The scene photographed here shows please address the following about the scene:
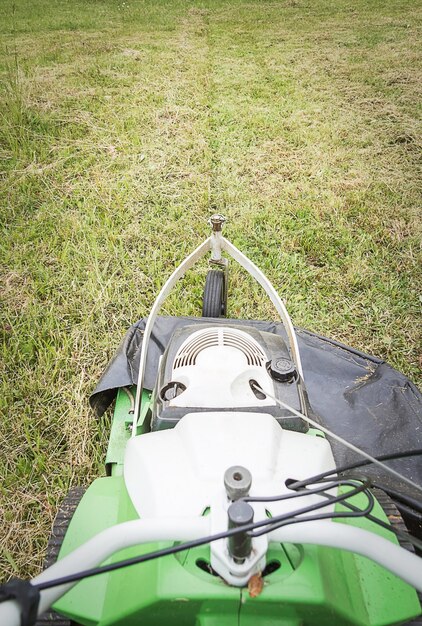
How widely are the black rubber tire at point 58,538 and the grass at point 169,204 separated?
30 centimetres

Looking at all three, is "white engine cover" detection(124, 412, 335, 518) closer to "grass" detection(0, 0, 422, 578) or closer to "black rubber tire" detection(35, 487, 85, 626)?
"black rubber tire" detection(35, 487, 85, 626)

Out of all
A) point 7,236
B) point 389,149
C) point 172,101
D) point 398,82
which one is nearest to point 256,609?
point 7,236

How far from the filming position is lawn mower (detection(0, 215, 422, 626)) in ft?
2.57

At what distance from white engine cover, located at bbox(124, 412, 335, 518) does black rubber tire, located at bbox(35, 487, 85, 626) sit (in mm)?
271

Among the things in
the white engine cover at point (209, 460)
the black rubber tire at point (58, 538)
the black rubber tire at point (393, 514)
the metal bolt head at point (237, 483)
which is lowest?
the black rubber tire at point (393, 514)

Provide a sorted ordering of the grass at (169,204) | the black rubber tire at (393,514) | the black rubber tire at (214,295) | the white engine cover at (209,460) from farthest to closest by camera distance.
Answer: the black rubber tire at (214,295) → the grass at (169,204) → the black rubber tire at (393,514) → the white engine cover at (209,460)

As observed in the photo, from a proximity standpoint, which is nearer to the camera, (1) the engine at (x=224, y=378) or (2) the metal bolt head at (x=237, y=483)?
(2) the metal bolt head at (x=237, y=483)

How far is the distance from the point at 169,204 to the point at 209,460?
243cm

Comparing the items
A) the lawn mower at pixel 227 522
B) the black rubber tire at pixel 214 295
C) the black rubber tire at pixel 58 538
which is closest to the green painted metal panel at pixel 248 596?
the lawn mower at pixel 227 522

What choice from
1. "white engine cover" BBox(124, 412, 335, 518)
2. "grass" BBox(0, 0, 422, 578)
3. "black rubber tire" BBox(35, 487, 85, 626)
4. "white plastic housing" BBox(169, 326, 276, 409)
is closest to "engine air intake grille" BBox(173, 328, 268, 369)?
"white plastic housing" BBox(169, 326, 276, 409)

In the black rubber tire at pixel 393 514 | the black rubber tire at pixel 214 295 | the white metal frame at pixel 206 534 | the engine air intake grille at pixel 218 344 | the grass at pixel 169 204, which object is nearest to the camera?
the white metal frame at pixel 206 534

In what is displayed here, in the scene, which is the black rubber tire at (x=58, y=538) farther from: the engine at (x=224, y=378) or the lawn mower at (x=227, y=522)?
the engine at (x=224, y=378)

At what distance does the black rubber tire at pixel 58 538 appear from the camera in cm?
106

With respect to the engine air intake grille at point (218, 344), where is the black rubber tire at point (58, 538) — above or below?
below
